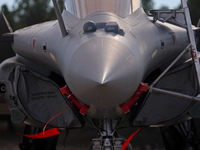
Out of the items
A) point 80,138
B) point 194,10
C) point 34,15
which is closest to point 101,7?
point 80,138

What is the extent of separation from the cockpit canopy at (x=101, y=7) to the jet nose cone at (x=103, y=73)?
1.03 metres

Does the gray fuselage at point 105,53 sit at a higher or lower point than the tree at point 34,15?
higher

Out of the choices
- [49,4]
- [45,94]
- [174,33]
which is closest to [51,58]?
[45,94]

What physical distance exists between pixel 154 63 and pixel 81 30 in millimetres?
1068

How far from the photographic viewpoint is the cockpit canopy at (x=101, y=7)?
219 inches

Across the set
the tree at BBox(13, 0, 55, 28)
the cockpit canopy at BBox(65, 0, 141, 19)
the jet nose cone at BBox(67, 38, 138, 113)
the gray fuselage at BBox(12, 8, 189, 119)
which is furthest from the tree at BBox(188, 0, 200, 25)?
the jet nose cone at BBox(67, 38, 138, 113)

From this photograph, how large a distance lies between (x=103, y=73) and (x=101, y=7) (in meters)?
1.50

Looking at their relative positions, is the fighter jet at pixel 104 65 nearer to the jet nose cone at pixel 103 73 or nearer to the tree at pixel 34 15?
the jet nose cone at pixel 103 73

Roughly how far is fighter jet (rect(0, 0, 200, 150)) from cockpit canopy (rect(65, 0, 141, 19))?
0.01m

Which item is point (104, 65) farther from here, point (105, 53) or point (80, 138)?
point (80, 138)

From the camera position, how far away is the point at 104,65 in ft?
14.1

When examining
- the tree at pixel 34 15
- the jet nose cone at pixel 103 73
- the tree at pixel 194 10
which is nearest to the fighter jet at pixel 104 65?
the jet nose cone at pixel 103 73

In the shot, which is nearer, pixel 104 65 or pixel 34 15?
pixel 104 65

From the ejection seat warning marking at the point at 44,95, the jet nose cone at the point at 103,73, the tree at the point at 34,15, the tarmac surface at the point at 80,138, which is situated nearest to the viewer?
the jet nose cone at the point at 103,73
